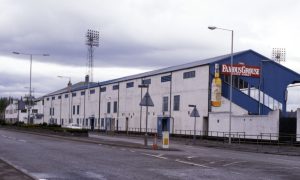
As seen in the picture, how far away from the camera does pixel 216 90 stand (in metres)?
61.6

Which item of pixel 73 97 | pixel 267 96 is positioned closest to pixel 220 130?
pixel 267 96

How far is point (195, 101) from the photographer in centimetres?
6638

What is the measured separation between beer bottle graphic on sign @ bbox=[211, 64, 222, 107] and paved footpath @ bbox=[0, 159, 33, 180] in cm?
4594

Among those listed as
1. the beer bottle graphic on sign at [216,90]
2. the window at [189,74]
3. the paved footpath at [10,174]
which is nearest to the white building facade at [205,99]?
the window at [189,74]

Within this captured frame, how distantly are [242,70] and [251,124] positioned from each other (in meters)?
13.3

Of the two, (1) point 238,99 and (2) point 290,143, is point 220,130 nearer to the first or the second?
(1) point 238,99

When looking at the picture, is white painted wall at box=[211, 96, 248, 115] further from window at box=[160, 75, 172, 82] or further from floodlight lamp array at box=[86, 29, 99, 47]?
floodlight lamp array at box=[86, 29, 99, 47]

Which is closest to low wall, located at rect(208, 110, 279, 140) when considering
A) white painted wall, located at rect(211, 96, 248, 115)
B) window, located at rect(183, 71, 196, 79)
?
white painted wall, located at rect(211, 96, 248, 115)

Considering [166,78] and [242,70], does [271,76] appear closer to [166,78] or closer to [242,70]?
[242,70]

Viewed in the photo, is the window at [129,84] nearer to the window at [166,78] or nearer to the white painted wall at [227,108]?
the window at [166,78]

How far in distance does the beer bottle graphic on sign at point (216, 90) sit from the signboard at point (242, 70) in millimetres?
979

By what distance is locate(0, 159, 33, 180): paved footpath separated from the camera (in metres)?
14.2

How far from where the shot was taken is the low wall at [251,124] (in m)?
49.5

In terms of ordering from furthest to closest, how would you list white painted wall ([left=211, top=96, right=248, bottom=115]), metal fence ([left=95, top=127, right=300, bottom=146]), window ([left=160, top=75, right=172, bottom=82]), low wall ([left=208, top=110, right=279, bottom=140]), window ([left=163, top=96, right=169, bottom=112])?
window ([left=163, top=96, right=169, bottom=112]), window ([left=160, top=75, right=172, bottom=82]), white painted wall ([left=211, top=96, right=248, bottom=115]), low wall ([left=208, top=110, right=279, bottom=140]), metal fence ([left=95, top=127, right=300, bottom=146])
